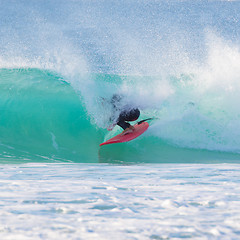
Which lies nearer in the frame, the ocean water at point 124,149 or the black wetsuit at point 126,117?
the ocean water at point 124,149

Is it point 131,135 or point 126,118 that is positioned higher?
point 126,118

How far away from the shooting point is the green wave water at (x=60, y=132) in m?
5.34

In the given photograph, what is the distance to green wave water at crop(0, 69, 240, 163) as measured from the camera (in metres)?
5.34

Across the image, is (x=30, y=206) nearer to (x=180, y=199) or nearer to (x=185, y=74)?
(x=180, y=199)

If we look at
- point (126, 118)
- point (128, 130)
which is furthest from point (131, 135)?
point (126, 118)

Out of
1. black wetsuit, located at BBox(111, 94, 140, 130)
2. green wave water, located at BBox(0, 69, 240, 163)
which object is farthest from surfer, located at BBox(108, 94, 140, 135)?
green wave water, located at BBox(0, 69, 240, 163)

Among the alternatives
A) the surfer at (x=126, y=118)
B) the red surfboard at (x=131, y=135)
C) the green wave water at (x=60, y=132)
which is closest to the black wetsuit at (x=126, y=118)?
the surfer at (x=126, y=118)

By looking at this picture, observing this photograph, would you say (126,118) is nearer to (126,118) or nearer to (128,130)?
(126,118)

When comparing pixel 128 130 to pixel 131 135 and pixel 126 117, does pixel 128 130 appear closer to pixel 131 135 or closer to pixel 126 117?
pixel 131 135

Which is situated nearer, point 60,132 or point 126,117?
point 126,117

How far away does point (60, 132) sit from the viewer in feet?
21.5

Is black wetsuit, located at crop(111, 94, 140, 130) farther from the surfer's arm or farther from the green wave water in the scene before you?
the green wave water

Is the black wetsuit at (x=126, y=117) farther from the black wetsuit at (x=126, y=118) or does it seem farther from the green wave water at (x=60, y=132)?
the green wave water at (x=60, y=132)

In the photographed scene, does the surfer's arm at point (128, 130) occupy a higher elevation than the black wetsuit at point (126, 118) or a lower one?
lower
